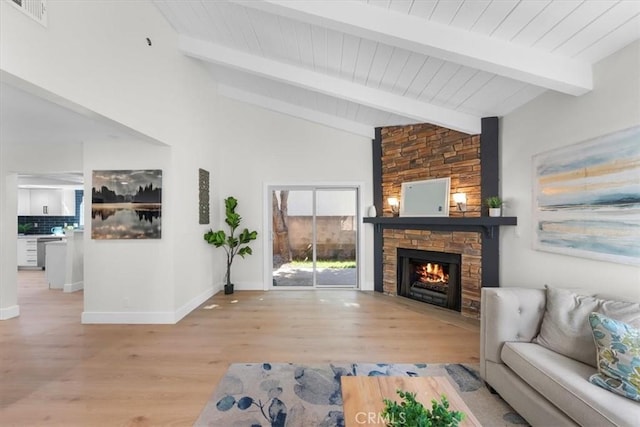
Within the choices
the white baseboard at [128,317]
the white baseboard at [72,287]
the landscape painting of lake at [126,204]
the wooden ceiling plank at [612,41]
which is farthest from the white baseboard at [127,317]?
the wooden ceiling plank at [612,41]

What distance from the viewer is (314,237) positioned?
5.70 metres

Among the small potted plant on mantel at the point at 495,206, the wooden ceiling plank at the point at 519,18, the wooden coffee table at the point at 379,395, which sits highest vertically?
the wooden ceiling plank at the point at 519,18

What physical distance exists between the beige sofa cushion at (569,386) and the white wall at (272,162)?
3515 mm

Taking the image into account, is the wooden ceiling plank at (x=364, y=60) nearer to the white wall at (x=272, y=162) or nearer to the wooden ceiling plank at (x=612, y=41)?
the wooden ceiling plank at (x=612, y=41)

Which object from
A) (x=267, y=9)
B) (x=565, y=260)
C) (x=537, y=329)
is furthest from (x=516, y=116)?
(x=267, y=9)

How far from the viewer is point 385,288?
5.33 meters

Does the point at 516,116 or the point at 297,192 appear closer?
the point at 516,116

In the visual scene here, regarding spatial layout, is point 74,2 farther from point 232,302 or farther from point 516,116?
point 516,116

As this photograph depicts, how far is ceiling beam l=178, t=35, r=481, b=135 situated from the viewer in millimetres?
3797

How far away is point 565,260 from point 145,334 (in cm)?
453

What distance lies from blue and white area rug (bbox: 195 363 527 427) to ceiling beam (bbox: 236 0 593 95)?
263 cm

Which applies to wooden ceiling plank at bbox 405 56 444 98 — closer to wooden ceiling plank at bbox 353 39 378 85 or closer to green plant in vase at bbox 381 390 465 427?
wooden ceiling plank at bbox 353 39 378 85

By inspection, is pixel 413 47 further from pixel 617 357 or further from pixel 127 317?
pixel 127 317

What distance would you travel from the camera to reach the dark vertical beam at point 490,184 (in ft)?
12.6
